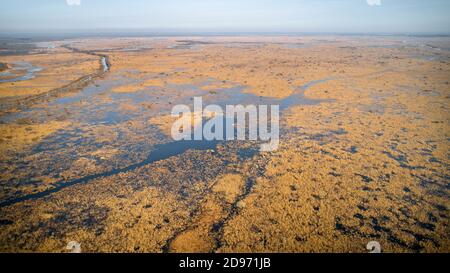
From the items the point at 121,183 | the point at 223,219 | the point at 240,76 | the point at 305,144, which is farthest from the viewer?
the point at 240,76

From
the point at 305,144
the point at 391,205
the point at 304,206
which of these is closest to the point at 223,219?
the point at 304,206

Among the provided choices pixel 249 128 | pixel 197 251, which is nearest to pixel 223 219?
pixel 197 251

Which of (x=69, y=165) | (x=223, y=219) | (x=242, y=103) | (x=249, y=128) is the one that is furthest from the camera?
(x=242, y=103)

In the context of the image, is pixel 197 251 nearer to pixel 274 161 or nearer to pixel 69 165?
pixel 274 161

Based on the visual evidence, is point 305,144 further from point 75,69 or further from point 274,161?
point 75,69

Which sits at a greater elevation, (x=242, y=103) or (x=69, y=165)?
(x=242, y=103)
